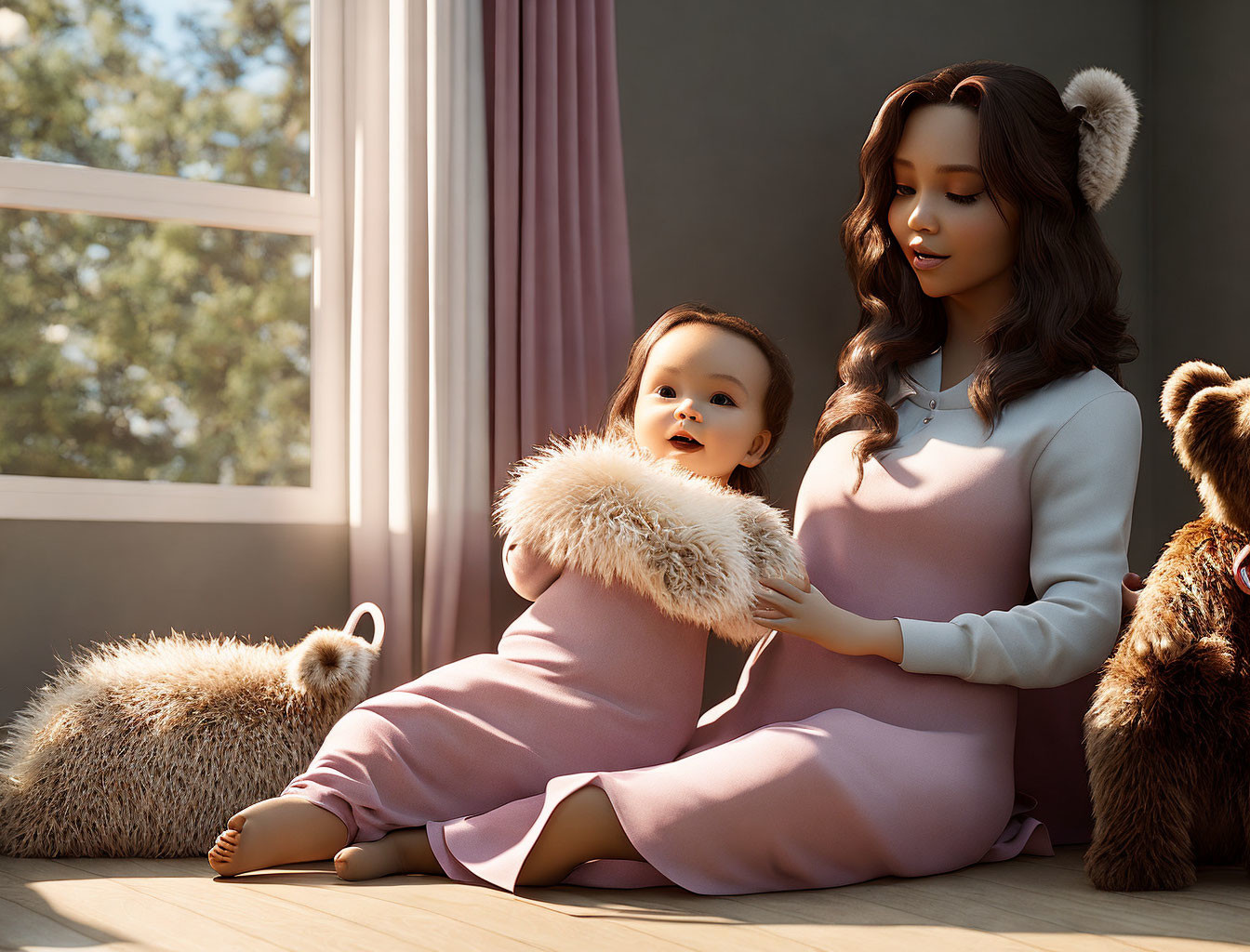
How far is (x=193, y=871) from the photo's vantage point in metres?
1.73

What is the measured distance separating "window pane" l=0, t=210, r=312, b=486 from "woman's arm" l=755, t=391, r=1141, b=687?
52.6 inches

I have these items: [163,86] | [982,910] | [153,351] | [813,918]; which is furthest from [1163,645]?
[163,86]

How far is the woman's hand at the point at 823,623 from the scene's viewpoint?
5.65 feet

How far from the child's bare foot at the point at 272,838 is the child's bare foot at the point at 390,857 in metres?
0.04

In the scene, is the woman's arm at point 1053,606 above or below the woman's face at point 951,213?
below

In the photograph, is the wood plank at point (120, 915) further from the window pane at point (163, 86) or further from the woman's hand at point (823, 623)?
the window pane at point (163, 86)

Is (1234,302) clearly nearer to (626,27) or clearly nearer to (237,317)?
(626,27)

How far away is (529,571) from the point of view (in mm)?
1955

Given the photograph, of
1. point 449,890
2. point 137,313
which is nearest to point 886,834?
point 449,890

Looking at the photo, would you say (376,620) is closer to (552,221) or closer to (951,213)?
(552,221)

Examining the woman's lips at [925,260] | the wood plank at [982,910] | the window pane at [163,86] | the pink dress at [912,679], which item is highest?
the window pane at [163,86]

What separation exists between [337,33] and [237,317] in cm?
66

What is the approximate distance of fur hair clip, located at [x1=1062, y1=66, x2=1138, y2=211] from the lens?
1938mm


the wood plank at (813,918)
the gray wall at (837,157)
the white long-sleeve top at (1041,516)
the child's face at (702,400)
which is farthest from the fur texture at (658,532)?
the gray wall at (837,157)
